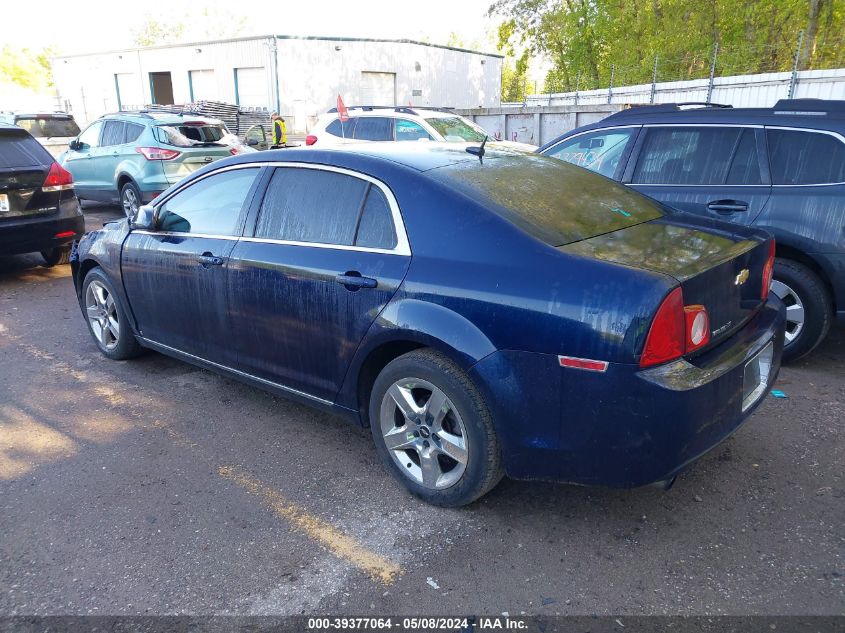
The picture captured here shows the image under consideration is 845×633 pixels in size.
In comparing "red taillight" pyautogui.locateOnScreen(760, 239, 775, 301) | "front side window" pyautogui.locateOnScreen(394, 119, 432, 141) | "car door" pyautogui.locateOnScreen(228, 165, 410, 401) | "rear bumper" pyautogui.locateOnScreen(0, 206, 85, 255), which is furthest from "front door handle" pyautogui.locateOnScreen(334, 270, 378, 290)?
"front side window" pyautogui.locateOnScreen(394, 119, 432, 141)

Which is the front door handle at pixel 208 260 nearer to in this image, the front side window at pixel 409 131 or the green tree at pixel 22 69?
the front side window at pixel 409 131

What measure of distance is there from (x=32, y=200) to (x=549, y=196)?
20.9 feet

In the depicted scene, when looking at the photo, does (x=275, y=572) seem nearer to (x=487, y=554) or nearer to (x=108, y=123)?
(x=487, y=554)

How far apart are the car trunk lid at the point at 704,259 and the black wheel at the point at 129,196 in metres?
9.56

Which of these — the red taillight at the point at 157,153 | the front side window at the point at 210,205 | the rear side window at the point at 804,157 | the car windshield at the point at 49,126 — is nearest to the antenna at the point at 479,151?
the front side window at the point at 210,205

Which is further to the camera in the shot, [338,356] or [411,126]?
[411,126]

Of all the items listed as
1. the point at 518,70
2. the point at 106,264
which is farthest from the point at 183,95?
the point at 106,264

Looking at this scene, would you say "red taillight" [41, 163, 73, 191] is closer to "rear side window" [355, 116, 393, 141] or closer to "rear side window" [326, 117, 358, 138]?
"rear side window" [355, 116, 393, 141]

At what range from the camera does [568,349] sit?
103 inches

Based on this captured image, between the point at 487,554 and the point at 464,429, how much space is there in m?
0.54

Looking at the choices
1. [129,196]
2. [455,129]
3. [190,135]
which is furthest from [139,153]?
[455,129]

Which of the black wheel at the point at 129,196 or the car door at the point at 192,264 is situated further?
the black wheel at the point at 129,196

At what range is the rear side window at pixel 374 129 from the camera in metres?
12.5

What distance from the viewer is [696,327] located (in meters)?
2.69
